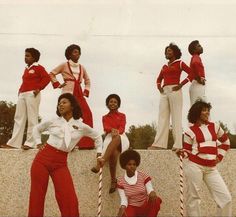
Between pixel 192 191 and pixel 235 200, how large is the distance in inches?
70.4

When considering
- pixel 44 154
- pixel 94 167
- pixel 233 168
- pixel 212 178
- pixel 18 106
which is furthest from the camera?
pixel 18 106

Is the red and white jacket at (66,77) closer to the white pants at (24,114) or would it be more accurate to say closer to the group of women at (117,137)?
the group of women at (117,137)

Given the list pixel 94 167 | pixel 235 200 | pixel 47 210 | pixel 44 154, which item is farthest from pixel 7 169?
pixel 235 200

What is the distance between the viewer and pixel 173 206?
328 inches

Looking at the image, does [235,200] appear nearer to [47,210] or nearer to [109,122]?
[109,122]

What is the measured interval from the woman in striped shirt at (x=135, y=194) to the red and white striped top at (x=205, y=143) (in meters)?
0.73

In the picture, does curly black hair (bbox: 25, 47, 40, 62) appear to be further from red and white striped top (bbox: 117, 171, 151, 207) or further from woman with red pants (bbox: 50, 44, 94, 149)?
red and white striped top (bbox: 117, 171, 151, 207)

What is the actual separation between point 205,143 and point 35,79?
3.33 m

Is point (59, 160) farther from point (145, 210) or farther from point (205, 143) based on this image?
point (205, 143)

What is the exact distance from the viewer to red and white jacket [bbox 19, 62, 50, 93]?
890cm

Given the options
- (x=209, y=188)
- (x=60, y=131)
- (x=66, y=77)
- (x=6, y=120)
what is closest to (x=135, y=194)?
(x=209, y=188)

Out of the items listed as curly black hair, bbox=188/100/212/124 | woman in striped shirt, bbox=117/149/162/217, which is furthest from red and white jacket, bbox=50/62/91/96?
curly black hair, bbox=188/100/212/124

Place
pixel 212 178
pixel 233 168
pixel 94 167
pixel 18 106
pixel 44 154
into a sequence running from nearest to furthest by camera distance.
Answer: pixel 44 154, pixel 212 178, pixel 94 167, pixel 233 168, pixel 18 106

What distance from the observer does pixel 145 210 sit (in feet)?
23.4
